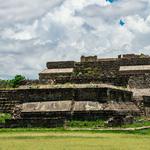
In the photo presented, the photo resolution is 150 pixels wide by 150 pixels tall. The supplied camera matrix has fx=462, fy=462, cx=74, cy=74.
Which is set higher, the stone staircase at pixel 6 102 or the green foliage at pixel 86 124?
the stone staircase at pixel 6 102

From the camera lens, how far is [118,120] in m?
24.8

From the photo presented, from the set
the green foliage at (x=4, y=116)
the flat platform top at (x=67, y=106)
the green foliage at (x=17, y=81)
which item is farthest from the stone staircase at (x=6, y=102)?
the green foliage at (x=17, y=81)

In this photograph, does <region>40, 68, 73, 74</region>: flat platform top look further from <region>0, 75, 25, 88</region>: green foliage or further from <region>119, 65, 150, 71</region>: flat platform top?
<region>119, 65, 150, 71</region>: flat platform top

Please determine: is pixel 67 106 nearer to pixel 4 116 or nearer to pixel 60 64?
pixel 4 116

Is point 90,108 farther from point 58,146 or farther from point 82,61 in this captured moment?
point 82,61

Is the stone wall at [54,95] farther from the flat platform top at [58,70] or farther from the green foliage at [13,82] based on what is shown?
the flat platform top at [58,70]

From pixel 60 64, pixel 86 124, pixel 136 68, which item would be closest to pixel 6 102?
pixel 86 124

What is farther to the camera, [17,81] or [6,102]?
[17,81]

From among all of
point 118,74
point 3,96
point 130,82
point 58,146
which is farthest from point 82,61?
point 58,146

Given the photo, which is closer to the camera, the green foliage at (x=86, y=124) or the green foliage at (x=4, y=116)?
the green foliage at (x=86, y=124)

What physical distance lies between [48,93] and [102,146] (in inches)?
531

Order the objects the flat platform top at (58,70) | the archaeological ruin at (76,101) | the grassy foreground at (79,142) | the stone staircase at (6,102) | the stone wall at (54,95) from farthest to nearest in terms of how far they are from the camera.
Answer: the flat platform top at (58,70)
the stone staircase at (6,102)
the stone wall at (54,95)
the archaeological ruin at (76,101)
the grassy foreground at (79,142)

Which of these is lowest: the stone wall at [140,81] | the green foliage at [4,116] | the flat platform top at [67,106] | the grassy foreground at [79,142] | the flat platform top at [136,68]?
the grassy foreground at [79,142]

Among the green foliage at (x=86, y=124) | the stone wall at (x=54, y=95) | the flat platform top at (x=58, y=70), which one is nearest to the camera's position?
the green foliage at (x=86, y=124)
